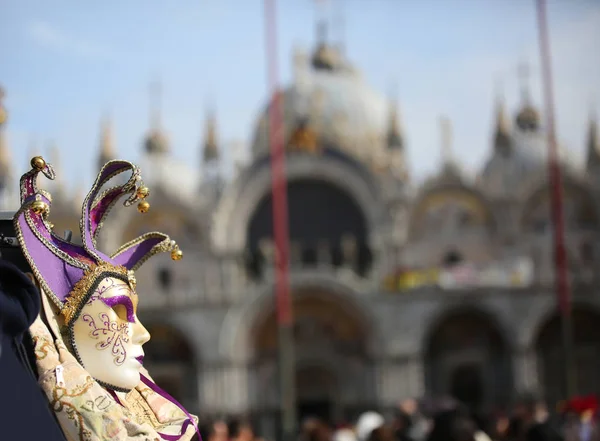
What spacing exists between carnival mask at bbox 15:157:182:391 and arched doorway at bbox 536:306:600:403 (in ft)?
95.0

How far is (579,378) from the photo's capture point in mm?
31109

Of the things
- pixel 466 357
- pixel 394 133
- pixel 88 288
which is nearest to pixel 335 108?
pixel 394 133

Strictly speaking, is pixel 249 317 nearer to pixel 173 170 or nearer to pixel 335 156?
pixel 335 156

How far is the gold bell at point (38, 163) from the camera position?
2.77 meters

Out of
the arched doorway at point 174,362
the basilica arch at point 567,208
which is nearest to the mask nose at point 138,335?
the arched doorway at point 174,362

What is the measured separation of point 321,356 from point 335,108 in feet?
35.6

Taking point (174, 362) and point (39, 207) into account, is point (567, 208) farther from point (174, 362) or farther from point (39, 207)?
point (39, 207)

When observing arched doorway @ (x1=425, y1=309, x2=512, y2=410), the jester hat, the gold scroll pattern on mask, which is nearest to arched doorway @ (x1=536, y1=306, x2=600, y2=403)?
arched doorway @ (x1=425, y1=309, x2=512, y2=410)

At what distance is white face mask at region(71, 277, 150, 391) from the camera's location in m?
2.92

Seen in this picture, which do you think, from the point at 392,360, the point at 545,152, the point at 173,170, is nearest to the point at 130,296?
the point at 392,360

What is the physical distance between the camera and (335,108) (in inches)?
1526

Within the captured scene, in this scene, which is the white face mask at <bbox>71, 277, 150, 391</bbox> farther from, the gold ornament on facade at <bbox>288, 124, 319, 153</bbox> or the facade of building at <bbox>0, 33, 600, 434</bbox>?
the gold ornament on facade at <bbox>288, 124, 319, 153</bbox>

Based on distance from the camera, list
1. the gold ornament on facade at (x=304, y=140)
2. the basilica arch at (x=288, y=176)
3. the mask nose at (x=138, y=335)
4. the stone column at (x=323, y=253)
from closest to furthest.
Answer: the mask nose at (x=138, y=335)
the gold ornament on facade at (x=304, y=140)
the basilica arch at (x=288, y=176)
the stone column at (x=323, y=253)

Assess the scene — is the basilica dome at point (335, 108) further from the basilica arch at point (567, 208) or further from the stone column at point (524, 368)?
the stone column at point (524, 368)
